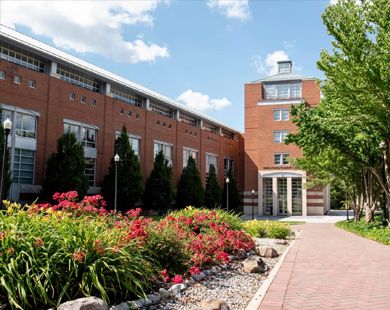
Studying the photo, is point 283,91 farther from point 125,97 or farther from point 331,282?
point 331,282

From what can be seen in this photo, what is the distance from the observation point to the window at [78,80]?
101 feet

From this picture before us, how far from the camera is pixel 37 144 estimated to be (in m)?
27.5

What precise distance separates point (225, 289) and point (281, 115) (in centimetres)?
4572

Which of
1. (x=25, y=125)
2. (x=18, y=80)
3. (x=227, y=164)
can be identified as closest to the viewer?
(x=18, y=80)

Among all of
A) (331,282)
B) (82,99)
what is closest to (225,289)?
(331,282)

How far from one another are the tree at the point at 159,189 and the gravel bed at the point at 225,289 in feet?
95.1

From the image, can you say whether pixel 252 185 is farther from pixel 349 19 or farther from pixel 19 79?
pixel 349 19

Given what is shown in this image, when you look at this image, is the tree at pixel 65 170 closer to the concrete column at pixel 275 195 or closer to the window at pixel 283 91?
the concrete column at pixel 275 195

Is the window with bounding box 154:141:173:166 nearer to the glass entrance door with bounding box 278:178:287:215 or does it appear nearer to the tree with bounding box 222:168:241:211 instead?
the tree with bounding box 222:168:241:211

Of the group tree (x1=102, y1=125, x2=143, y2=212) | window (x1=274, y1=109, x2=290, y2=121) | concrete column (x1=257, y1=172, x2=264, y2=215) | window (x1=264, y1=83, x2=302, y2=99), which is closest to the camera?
tree (x1=102, y1=125, x2=143, y2=212)

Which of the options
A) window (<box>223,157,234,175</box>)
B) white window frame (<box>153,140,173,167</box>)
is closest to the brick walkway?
white window frame (<box>153,140,173,167</box>)

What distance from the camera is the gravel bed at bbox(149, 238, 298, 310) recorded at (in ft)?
19.5

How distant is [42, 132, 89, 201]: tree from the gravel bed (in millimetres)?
20242

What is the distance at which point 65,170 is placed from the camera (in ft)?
88.3
